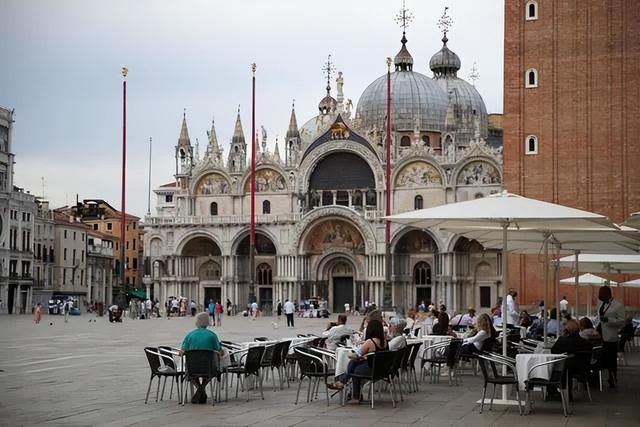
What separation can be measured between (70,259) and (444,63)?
110 feet

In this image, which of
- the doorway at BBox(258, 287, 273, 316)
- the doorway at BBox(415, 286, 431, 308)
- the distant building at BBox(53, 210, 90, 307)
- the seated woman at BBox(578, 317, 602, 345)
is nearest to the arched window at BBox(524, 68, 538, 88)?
the doorway at BBox(415, 286, 431, 308)

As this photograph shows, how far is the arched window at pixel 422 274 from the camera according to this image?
67125 millimetres

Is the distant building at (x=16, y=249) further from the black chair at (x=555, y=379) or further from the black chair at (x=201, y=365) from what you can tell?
the black chair at (x=555, y=379)

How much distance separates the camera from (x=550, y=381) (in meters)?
14.0

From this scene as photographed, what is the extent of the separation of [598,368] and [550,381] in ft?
8.43

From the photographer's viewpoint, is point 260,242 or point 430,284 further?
point 260,242

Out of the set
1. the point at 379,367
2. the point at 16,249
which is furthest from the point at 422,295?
the point at 379,367

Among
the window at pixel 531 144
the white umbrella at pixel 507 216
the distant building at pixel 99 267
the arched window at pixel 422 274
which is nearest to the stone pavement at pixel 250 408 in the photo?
the white umbrella at pixel 507 216

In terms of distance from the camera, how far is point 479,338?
56.4 ft

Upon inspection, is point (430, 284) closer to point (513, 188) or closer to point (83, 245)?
point (513, 188)

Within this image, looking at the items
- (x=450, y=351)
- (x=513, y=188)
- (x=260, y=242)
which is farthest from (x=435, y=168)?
(x=450, y=351)

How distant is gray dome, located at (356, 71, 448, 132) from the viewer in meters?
77.2

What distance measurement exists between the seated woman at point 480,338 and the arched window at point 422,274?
49767 mm

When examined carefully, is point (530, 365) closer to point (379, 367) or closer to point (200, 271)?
point (379, 367)
